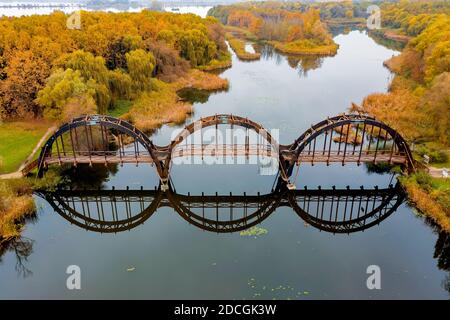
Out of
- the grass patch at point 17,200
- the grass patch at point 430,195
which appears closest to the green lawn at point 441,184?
the grass patch at point 430,195

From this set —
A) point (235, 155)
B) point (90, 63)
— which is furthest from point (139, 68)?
point (235, 155)

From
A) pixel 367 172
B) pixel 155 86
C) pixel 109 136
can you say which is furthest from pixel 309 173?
pixel 155 86

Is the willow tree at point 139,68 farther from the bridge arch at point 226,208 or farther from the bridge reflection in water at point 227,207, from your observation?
the bridge arch at point 226,208

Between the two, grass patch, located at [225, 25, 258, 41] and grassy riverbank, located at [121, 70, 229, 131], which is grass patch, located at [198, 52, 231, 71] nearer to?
grassy riverbank, located at [121, 70, 229, 131]

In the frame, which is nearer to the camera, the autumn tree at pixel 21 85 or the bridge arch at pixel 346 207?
the bridge arch at pixel 346 207

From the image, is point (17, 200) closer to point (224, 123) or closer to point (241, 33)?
point (224, 123)
